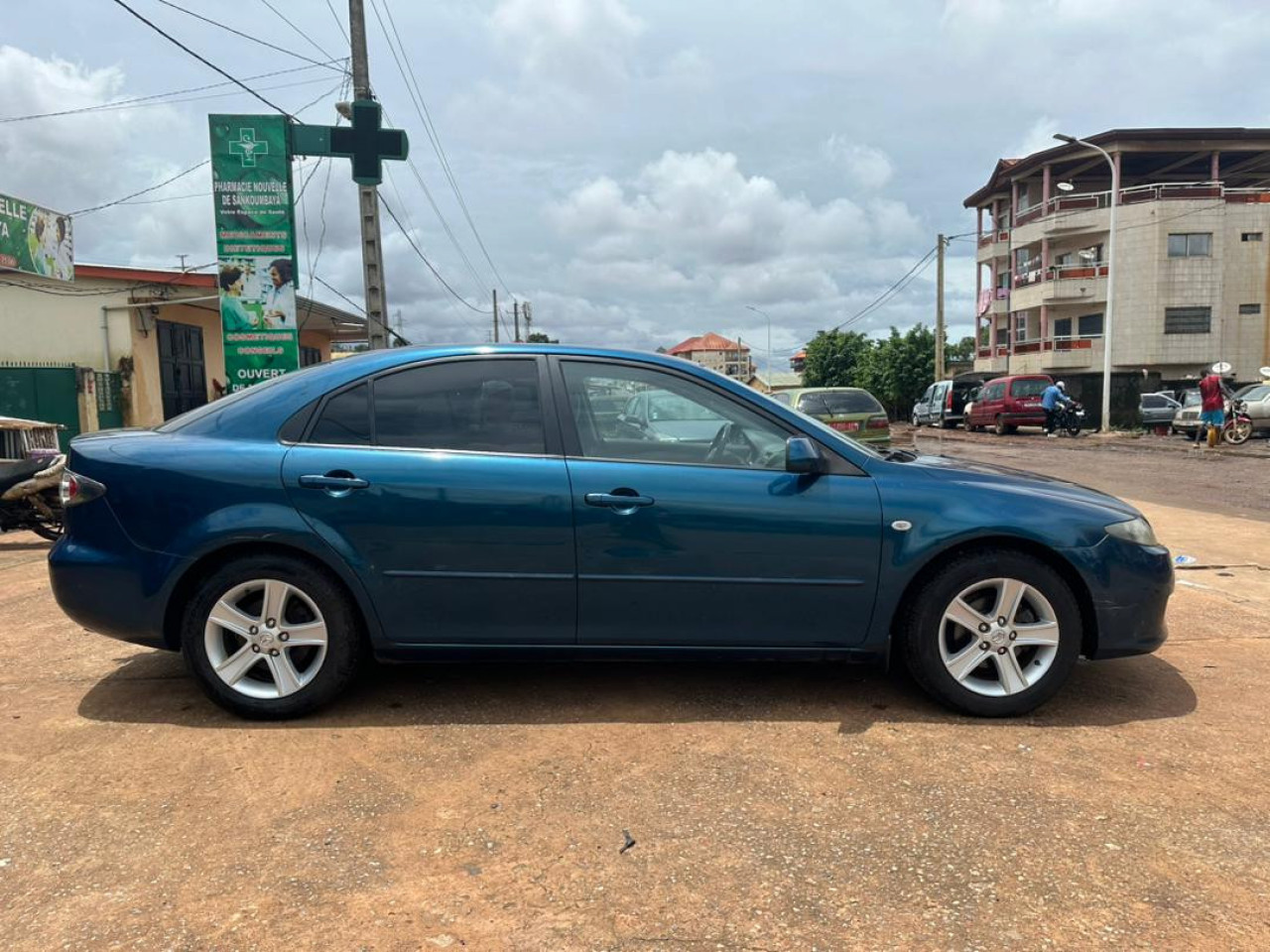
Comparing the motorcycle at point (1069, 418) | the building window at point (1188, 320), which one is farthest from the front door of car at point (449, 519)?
the building window at point (1188, 320)

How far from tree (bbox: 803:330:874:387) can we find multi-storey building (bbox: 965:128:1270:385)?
22.9 m

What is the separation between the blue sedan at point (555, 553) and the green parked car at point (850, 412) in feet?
36.7

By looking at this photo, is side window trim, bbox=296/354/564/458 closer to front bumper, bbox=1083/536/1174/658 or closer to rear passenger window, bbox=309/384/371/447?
rear passenger window, bbox=309/384/371/447

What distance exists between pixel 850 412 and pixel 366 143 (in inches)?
362

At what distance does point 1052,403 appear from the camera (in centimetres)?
2527

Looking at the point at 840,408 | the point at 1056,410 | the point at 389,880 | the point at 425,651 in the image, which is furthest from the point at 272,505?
the point at 1056,410

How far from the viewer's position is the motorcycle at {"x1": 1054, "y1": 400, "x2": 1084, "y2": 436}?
25234 millimetres

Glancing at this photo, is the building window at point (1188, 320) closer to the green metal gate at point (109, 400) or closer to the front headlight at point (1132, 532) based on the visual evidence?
the green metal gate at point (109, 400)

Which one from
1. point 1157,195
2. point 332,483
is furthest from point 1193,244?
point 332,483

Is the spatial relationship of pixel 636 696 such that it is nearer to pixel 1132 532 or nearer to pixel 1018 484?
pixel 1018 484

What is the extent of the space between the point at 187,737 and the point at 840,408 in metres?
12.9

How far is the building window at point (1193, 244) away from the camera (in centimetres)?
3753

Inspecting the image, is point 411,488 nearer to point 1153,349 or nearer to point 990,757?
point 990,757

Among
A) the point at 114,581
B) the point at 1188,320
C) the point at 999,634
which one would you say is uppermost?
the point at 1188,320
